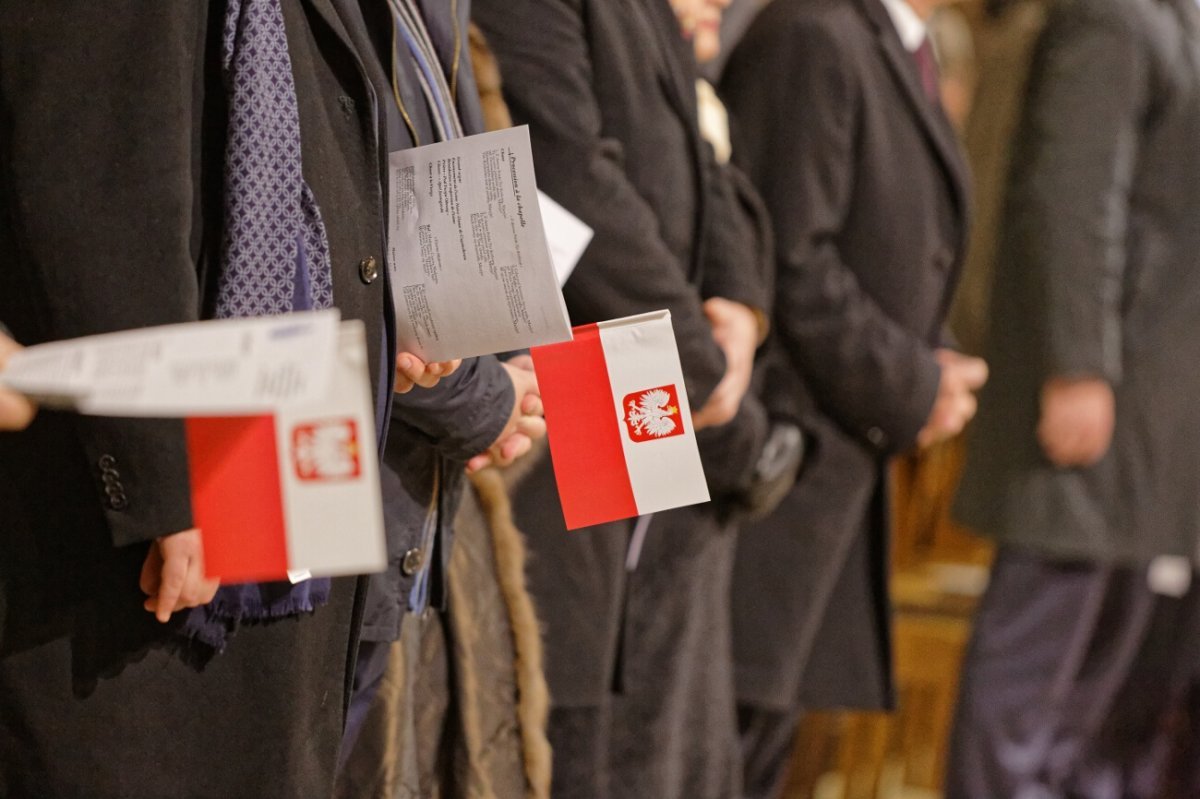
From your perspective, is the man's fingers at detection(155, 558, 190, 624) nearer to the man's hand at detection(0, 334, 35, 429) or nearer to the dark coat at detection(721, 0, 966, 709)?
the man's hand at detection(0, 334, 35, 429)

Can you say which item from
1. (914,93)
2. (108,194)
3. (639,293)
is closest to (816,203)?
(914,93)

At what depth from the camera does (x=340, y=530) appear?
650mm

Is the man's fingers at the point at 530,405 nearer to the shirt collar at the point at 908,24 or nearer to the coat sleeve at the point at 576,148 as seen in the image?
the coat sleeve at the point at 576,148

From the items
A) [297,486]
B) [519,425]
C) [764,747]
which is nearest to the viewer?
[297,486]

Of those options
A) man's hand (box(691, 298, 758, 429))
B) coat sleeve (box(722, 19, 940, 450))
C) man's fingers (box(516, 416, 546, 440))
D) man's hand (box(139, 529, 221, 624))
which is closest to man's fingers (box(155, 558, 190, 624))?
man's hand (box(139, 529, 221, 624))

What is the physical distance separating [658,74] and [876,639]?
0.95 metres

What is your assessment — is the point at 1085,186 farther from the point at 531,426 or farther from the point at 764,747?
the point at 531,426

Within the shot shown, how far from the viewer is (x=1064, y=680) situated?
2166 millimetres

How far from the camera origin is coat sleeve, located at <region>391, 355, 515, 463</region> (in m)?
1.02

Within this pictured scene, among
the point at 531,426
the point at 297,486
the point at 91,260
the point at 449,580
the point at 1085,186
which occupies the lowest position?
the point at 1085,186

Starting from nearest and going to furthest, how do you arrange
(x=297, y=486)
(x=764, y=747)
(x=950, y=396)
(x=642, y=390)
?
(x=297, y=486) → (x=642, y=390) → (x=950, y=396) → (x=764, y=747)

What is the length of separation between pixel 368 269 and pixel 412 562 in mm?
281

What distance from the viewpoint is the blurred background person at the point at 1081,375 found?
6.75 feet

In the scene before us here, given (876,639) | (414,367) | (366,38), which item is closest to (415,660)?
(414,367)
